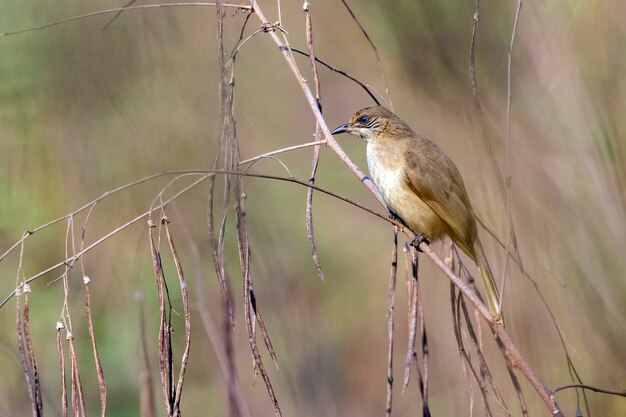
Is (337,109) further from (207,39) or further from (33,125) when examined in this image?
(33,125)

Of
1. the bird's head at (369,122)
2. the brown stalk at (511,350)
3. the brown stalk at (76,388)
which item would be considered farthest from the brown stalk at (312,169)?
the bird's head at (369,122)

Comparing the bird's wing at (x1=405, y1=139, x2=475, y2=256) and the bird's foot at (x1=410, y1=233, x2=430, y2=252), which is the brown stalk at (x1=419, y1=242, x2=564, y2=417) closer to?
the bird's foot at (x1=410, y1=233, x2=430, y2=252)

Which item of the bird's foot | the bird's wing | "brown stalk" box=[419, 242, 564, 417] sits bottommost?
"brown stalk" box=[419, 242, 564, 417]

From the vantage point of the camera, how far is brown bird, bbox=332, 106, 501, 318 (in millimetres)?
3891

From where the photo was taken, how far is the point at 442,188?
13.2 feet

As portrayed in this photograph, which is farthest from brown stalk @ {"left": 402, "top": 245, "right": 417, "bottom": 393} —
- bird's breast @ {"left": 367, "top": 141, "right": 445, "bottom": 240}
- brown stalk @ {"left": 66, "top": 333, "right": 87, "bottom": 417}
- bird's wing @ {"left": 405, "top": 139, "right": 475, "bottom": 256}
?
bird's breast @ {"left": 367, "top": 141, "right": 445, "bottom": 240}

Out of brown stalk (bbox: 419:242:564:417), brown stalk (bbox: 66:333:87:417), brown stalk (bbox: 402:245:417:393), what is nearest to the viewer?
brown stalk (bbox: 66:333:87:417)

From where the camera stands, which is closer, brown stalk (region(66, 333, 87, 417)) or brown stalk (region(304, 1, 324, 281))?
brown stalk (region(66, 333, 87, 417))

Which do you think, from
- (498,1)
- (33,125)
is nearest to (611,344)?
(498,1)

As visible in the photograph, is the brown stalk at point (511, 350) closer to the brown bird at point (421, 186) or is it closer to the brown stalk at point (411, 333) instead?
the brown stalk at point (411, 333)

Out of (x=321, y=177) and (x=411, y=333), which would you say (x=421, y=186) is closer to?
(x=411, y=333)

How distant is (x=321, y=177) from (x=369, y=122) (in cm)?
294

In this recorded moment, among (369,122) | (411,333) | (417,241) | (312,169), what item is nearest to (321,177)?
(369,122)

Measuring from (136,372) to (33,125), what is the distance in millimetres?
1915
